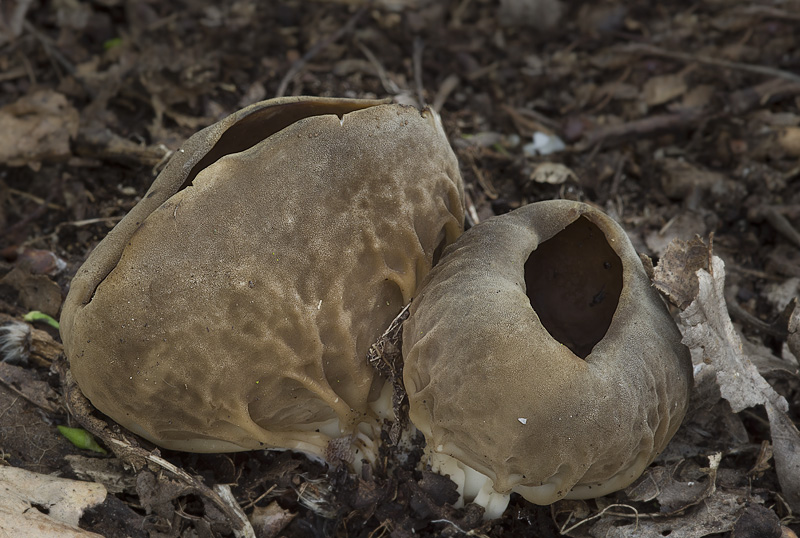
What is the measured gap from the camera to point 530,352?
229cm

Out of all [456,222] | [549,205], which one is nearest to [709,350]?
[549,205]

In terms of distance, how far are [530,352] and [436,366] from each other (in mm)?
314

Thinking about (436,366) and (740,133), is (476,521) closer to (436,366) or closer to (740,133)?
(436,366)

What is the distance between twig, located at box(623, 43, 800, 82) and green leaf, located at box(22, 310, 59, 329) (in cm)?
412

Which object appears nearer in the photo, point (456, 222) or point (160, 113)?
point (456, 222)

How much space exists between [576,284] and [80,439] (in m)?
2.05

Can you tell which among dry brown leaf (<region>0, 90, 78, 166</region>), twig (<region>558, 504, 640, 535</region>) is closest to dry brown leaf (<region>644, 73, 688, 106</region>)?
twig (<region>558, 504, 640, 535</region>)

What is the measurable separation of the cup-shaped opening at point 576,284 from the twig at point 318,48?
7.63 ft

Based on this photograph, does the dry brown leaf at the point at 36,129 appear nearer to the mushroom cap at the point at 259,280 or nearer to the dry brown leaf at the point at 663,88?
the mushroom cap at the point at 259,280

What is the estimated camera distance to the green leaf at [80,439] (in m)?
2.88

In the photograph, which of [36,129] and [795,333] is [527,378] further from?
[36,129]

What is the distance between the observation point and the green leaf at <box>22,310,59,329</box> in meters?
3.30

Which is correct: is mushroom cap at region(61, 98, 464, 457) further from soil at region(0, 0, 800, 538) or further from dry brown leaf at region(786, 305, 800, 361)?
dry brown leaf at region(786, 305, 800, 361)

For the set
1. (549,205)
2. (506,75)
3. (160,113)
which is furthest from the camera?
(506,75)
